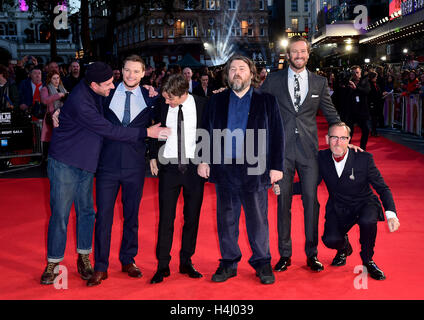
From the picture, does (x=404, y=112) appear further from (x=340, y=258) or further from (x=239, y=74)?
(x=239, y=74)

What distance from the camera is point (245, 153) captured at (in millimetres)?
4785

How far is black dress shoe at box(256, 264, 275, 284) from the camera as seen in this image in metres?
4.70

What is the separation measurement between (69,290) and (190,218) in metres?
1.18

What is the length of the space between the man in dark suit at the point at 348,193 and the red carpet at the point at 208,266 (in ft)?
Answer: 0.83

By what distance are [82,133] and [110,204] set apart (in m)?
0.66

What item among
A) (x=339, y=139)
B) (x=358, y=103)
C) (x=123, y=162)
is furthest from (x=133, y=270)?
(x=358, y=103)

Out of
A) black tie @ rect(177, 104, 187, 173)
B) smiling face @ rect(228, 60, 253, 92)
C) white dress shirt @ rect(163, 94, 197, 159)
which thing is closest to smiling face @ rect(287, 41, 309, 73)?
smiling face @ rect(228, 60, 253, 92)

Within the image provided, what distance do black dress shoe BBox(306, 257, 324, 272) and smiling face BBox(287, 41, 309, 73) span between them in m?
1.72

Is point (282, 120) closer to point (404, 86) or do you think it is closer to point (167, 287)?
point (167, 287)

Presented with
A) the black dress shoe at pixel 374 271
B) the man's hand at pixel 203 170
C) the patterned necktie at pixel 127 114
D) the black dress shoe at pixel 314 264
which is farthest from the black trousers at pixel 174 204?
the black dress shoe at pixel 374 271

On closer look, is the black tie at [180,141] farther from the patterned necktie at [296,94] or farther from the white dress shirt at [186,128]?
the patterned necktie at [296,94]

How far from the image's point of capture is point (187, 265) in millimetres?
4996

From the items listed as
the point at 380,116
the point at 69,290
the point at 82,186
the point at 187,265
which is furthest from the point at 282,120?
the point at 380,116

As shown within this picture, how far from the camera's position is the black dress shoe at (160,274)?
189 inches
